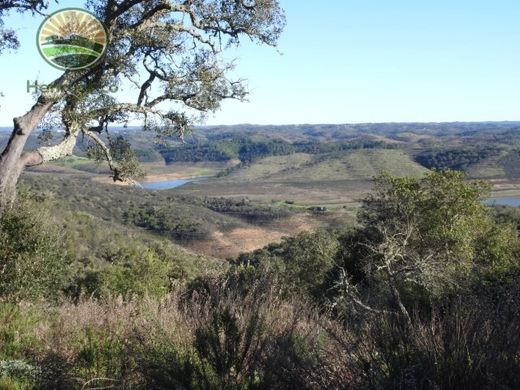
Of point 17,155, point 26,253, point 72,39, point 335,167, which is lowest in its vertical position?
point 335,167

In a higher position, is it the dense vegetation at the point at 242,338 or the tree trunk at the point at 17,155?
the tree trunk at the point at 17,155

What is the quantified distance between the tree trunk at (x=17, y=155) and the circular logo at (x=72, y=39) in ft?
2.94

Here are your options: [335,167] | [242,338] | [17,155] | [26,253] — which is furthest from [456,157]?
[242,338]

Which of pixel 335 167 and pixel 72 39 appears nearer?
pixel 72 39

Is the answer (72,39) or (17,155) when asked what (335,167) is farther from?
(17,155)

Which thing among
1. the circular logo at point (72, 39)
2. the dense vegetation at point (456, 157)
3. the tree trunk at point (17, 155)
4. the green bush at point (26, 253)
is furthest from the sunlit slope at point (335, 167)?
the tree trunk at point (17, 155)

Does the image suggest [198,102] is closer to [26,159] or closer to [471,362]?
[26,159]

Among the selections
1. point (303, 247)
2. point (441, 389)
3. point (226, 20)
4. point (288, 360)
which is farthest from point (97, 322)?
point (303, 247)

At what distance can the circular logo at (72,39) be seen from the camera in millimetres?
9219

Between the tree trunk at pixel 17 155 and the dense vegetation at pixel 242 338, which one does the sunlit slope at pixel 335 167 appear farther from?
the dense vegetation at pixel 242 338

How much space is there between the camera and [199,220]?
273ft

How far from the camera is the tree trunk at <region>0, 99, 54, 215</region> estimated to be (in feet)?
28.1

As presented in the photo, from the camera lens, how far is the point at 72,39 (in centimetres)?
938

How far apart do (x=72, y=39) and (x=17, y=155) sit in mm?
2302
